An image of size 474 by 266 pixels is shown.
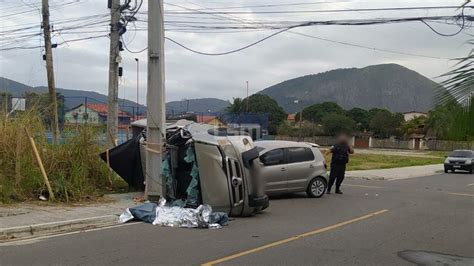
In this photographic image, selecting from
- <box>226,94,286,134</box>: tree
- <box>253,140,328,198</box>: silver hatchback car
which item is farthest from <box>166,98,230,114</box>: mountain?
<box>253,140,328,198</box>: silver hatchback car

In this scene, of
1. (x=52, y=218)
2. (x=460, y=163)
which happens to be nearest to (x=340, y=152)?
Result: (x=52, y=218)

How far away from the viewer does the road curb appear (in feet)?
30.0

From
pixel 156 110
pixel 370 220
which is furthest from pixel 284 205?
pixel 156 110

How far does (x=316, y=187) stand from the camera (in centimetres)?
1602

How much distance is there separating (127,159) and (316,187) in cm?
551

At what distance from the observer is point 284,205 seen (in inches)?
554

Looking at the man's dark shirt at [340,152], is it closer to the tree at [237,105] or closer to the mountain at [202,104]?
the mountain at [202,104]

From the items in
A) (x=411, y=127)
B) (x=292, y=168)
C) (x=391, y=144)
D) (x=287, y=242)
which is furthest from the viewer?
(x=391, y=144)

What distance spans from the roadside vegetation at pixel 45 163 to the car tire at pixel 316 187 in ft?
19.2

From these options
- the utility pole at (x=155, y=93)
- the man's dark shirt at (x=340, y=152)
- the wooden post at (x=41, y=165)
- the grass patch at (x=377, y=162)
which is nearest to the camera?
the wooden post at (x=41, y=165)

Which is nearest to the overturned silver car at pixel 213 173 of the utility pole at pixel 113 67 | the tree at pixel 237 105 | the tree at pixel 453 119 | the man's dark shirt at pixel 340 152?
the man's dark shirt at pixel 340 152

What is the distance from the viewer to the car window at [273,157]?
1491 centimetres

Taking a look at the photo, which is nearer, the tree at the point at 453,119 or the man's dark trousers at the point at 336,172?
the tree at the point at 453,119

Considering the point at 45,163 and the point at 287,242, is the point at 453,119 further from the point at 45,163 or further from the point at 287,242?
the point at 45,163
